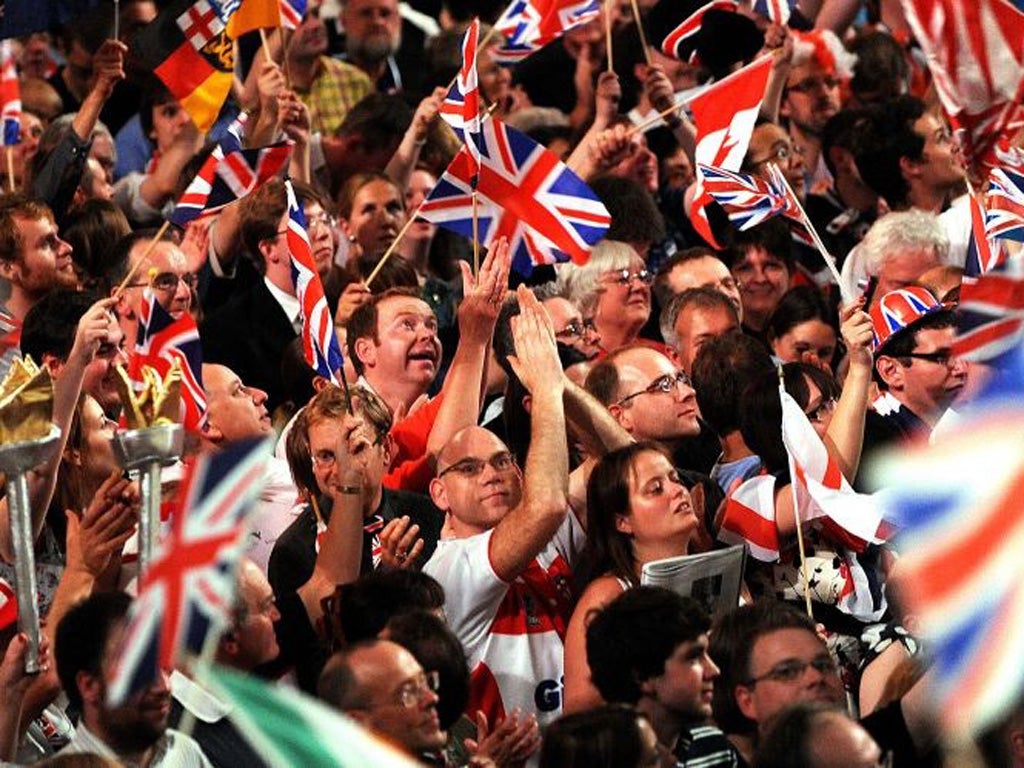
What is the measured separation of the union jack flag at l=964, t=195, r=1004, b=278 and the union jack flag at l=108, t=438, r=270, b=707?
4.23 metres

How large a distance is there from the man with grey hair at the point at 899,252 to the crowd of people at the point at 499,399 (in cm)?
1

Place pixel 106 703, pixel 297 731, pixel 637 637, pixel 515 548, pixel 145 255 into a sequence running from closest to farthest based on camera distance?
pixel 297 731 → pixel 106 703 → pixel 637 637 → pixel 515 548 → pixel 145 255

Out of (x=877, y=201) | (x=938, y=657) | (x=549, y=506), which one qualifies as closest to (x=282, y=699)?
(x=938, y=657)

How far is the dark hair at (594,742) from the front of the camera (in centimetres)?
528

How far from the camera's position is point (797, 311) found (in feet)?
29.0

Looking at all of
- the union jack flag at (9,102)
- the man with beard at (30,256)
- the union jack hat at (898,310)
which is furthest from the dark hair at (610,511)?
the union jack flag at (9,102)

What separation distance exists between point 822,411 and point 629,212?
2.08m

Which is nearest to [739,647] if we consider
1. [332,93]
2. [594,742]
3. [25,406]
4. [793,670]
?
[793,670]

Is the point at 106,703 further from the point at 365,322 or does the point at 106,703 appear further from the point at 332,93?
the point at 332,93

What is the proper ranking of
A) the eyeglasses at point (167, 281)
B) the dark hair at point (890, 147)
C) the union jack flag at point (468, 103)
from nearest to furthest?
the eyeglasses at point (167, 281) < the union jack flag at point (468, 103) < the dark hair at point (890, 147)

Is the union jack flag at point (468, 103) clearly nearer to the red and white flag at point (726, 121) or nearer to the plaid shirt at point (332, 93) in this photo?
the red and white flag at point (726, 121)

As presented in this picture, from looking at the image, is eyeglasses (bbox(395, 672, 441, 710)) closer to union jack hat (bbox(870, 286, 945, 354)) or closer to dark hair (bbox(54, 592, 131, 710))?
dark hair (bbox(54, 592, 131, 710))

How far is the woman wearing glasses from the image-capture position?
6.71 metres

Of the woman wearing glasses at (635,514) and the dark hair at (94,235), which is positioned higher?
the dark hair at (94,235)
